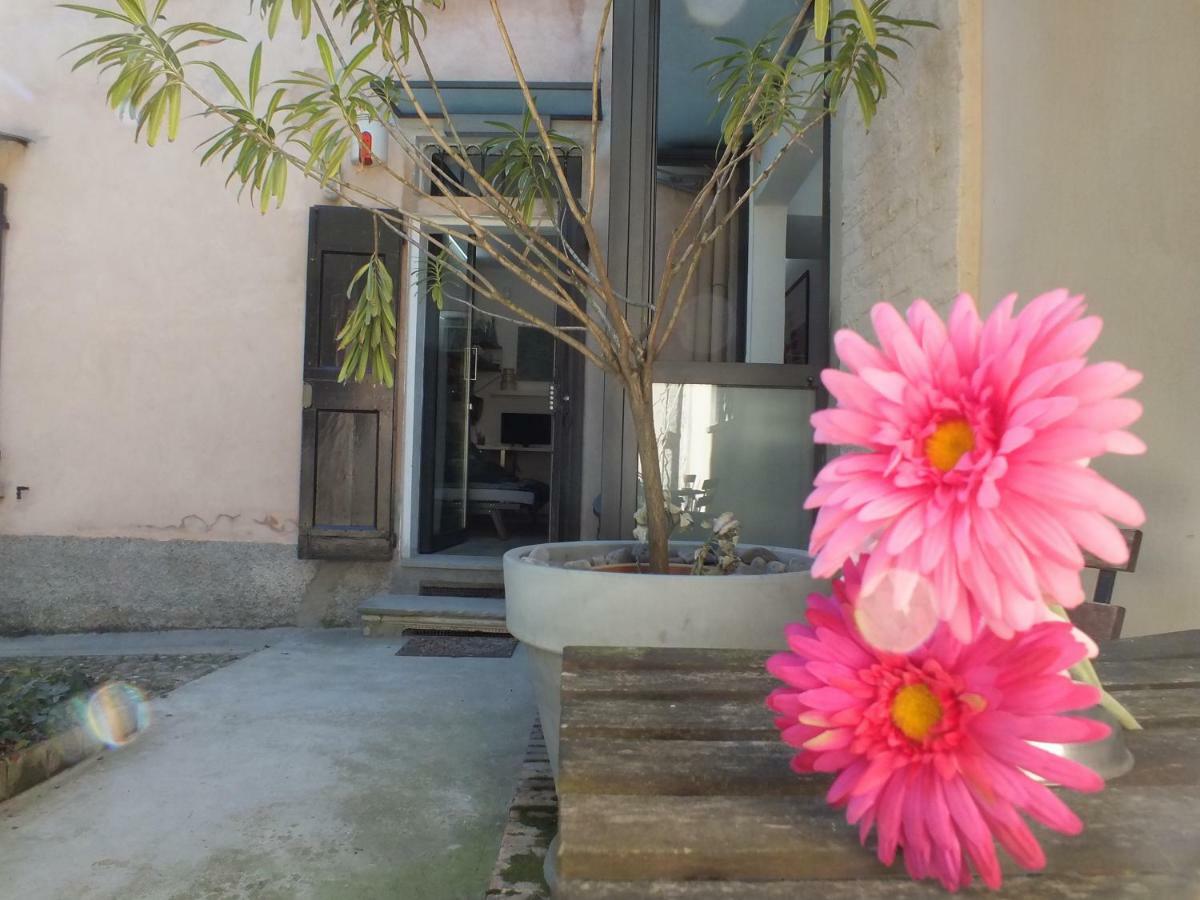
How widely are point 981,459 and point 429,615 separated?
3487mm

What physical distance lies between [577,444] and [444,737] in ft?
6.20

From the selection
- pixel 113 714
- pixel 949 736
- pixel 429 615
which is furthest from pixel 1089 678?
pixel 429 615

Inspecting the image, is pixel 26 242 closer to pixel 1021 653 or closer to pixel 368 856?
pixel 368 856

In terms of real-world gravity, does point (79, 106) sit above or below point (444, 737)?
above

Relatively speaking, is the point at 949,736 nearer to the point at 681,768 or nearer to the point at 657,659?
the point at 681,768

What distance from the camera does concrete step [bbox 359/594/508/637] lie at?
3615mm

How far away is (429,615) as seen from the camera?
363 centimetres

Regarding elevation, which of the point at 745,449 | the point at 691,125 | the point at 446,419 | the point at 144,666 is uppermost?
the point at 691,125

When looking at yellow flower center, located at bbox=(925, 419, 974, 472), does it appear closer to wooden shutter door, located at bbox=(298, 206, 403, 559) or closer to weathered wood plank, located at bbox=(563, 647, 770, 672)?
weathered wood plank, located at bbox=(563, 647, 770, 672)

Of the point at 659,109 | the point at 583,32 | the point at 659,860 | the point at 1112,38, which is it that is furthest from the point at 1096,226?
the point at 583,32

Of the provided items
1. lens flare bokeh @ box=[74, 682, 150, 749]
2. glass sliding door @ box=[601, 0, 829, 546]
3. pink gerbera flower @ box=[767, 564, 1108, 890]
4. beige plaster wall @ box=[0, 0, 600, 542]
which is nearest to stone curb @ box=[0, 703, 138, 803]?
lens flare bokeh @ box=[74, 682, 150, 749]

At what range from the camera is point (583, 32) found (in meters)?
4.06

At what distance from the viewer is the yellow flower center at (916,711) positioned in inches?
16.1

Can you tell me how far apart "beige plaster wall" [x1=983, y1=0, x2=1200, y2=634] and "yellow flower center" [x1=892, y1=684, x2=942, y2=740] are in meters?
1.07
